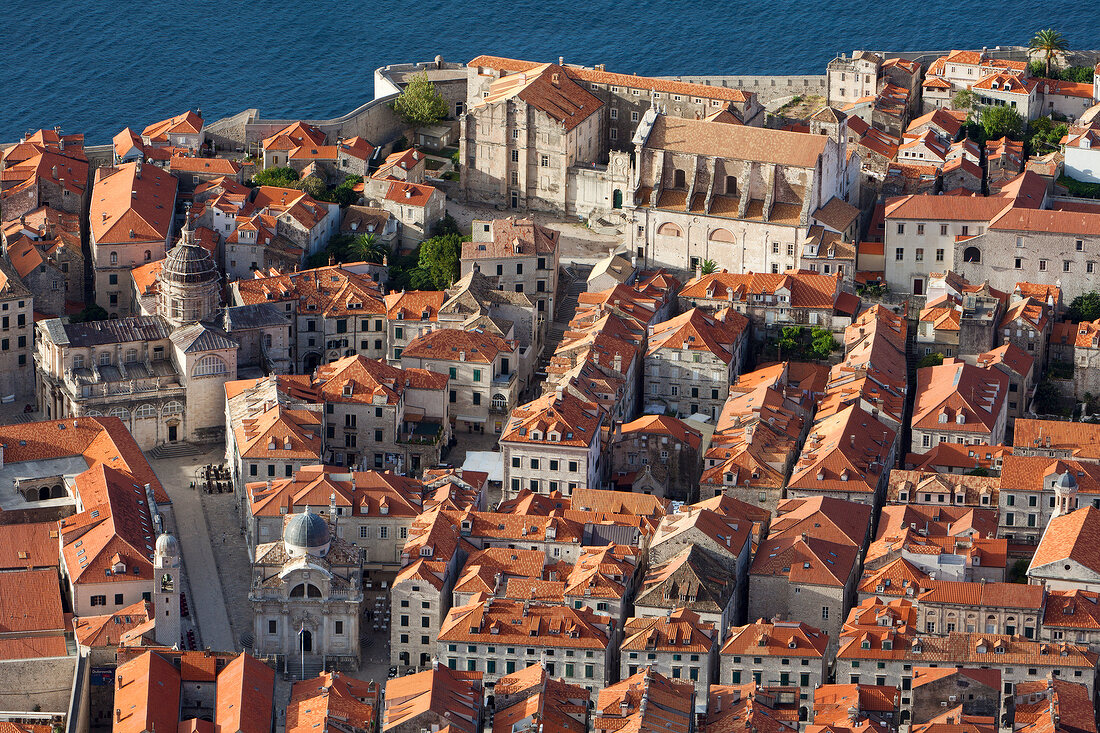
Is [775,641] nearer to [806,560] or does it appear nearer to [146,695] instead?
[806,560]

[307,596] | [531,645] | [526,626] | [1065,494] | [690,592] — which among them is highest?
[1065,494]

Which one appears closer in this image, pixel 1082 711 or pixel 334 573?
pixel 1082 711

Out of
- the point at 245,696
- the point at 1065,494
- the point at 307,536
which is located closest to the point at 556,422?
the point at 307,536

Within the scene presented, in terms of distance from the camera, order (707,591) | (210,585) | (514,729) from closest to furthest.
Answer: (514,729) < (707,591) < (210,585)

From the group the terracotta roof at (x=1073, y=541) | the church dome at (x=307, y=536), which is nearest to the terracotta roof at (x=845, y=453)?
the terracotta roof at (x=1073, y=541)

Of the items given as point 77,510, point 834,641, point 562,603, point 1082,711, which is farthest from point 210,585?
point 1082,711

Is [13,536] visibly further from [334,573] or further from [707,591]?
[707,591]
